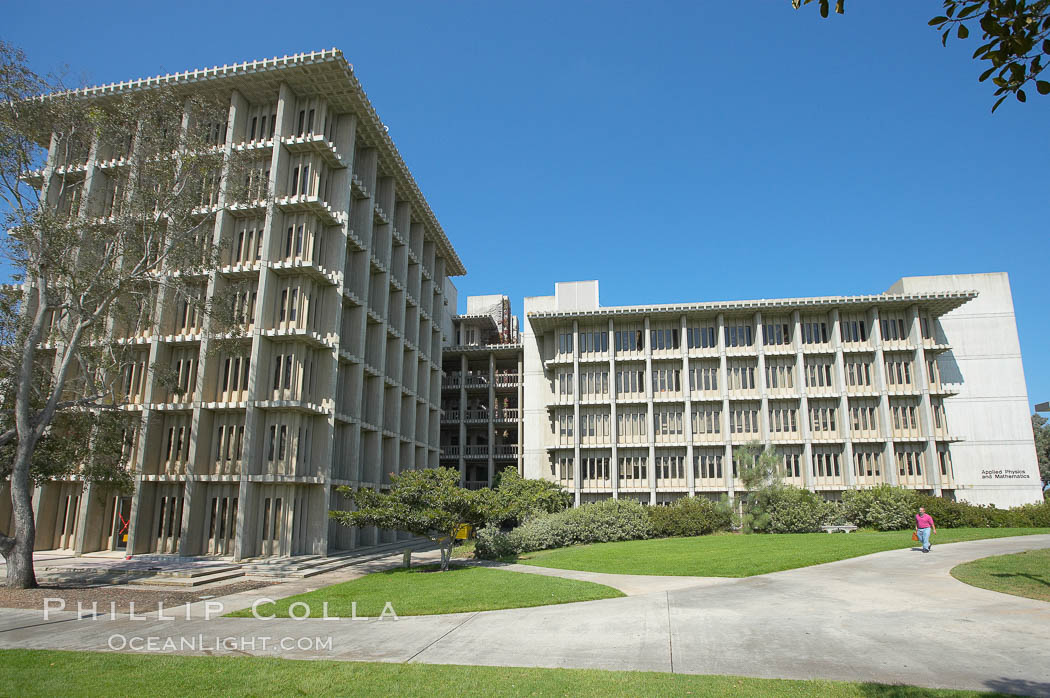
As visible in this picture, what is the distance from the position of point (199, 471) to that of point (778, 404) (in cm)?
3463

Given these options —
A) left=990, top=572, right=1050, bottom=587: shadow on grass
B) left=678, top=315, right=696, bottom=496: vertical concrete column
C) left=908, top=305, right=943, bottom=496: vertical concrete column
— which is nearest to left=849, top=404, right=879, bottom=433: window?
left=908, top=305, right=943, bottom=496: vertical concrete column

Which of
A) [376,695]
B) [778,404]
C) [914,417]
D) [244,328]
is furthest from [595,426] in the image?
[376,695]

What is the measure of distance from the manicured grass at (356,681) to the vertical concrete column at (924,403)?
37.7 m

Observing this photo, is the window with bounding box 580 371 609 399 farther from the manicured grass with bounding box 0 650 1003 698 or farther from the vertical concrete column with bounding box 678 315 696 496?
the manicured grass with bounding box 0 650 1003 698

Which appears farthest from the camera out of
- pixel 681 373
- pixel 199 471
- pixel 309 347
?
pixel 681 373

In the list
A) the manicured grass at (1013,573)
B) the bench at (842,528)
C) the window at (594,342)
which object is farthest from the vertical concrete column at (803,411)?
the manicured grass at (1013,573)

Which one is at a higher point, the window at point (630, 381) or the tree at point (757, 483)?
the window at point (630, 381)

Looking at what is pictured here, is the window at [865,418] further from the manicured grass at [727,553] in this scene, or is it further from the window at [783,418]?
the manicured grass at [727,553]

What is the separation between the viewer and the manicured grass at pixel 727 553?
63.0ft

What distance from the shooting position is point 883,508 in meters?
32.6

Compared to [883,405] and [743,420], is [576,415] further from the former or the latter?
[883,405]

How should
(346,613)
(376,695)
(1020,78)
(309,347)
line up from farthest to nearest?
(309,347) < (346,613) < (376,695) < (1020,78)

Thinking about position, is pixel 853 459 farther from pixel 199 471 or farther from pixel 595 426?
pixel 199 471

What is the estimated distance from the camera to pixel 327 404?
93.3 ft
